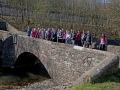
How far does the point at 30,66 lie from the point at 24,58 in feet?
5.21

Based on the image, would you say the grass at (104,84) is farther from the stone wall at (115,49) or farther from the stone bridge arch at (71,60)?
the stone wall at (115,49)

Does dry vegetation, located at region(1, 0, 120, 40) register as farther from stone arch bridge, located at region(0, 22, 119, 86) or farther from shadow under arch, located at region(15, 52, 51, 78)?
stone arch bridge, located at region(0, 22, 119, 86)

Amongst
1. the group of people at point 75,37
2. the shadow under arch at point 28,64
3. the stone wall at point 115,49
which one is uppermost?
the group of people at point 75,37

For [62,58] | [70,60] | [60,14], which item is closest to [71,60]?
[70,60]

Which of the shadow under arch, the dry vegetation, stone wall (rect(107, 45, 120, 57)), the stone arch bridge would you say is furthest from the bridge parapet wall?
the dry vegetation

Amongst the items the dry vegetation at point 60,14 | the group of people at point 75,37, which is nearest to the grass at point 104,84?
the group of people at point 75,37

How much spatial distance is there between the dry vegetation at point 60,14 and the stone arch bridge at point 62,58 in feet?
48.6

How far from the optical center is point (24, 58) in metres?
30.5

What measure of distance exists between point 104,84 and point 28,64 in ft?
71.7

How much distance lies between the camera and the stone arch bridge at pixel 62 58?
1241 cm

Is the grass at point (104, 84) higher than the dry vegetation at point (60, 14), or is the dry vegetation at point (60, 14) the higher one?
the dry vegetation at point (60, 14)

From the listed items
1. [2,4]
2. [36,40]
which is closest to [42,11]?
[2,4]

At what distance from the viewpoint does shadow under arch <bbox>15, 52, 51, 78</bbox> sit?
94.8 ft

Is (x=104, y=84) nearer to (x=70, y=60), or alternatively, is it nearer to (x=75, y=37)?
(x=70, y=60)
